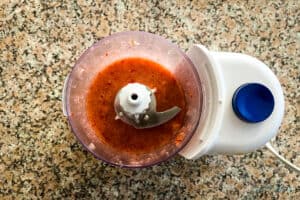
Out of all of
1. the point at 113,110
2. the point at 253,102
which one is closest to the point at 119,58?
the point at 113,110

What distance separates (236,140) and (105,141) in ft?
0.58

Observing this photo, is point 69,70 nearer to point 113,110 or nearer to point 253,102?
point 113,110

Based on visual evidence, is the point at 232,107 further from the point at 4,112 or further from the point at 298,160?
the point at 4,112

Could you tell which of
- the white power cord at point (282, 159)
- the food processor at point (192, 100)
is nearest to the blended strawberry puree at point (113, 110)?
the food processor at point (192, 100)

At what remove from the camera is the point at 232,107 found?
69 cm

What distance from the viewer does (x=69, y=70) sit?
0.79 m

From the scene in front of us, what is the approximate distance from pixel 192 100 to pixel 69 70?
0.19 meters

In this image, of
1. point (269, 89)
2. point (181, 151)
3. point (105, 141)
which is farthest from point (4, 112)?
point (269, 89)

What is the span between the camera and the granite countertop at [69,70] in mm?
780

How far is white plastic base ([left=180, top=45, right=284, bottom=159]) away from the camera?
2.24 ft

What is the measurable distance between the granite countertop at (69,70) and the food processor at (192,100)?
66mm

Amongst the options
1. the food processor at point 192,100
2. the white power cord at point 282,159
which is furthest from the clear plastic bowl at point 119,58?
the white power cord at point 282,159

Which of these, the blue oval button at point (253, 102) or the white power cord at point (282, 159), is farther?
the white power cord at point (282, 159)

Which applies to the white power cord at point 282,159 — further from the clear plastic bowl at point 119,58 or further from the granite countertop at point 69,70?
the clear plastic bowl at point 119,58
